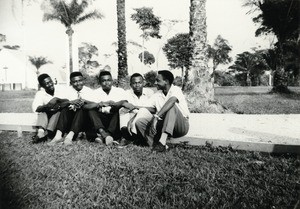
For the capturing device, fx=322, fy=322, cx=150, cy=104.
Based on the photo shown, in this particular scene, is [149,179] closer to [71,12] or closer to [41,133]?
[41,133]

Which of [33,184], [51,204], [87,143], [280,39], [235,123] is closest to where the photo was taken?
[51,204]

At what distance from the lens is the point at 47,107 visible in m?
5.27

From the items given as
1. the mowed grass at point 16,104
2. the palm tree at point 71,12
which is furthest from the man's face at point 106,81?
the palm tree at point 71,12

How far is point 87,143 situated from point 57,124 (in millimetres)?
607

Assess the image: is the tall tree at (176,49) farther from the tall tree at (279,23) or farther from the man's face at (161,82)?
the man's face at (161,82)

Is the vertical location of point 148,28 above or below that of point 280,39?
above

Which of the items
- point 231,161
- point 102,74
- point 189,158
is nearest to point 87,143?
point 102,74

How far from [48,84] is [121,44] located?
31.3 ft

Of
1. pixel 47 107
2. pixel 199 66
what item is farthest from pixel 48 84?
pixel 199 66

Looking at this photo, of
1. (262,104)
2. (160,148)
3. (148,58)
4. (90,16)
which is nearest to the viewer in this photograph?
(160,148)

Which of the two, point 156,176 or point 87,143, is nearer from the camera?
point 156,176

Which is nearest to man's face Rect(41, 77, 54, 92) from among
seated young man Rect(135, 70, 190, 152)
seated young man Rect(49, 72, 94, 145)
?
seated young man Rect(49, 72, 94, 145)

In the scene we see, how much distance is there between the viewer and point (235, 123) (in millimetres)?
6805

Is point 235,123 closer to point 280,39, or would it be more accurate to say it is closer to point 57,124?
point 57,124
